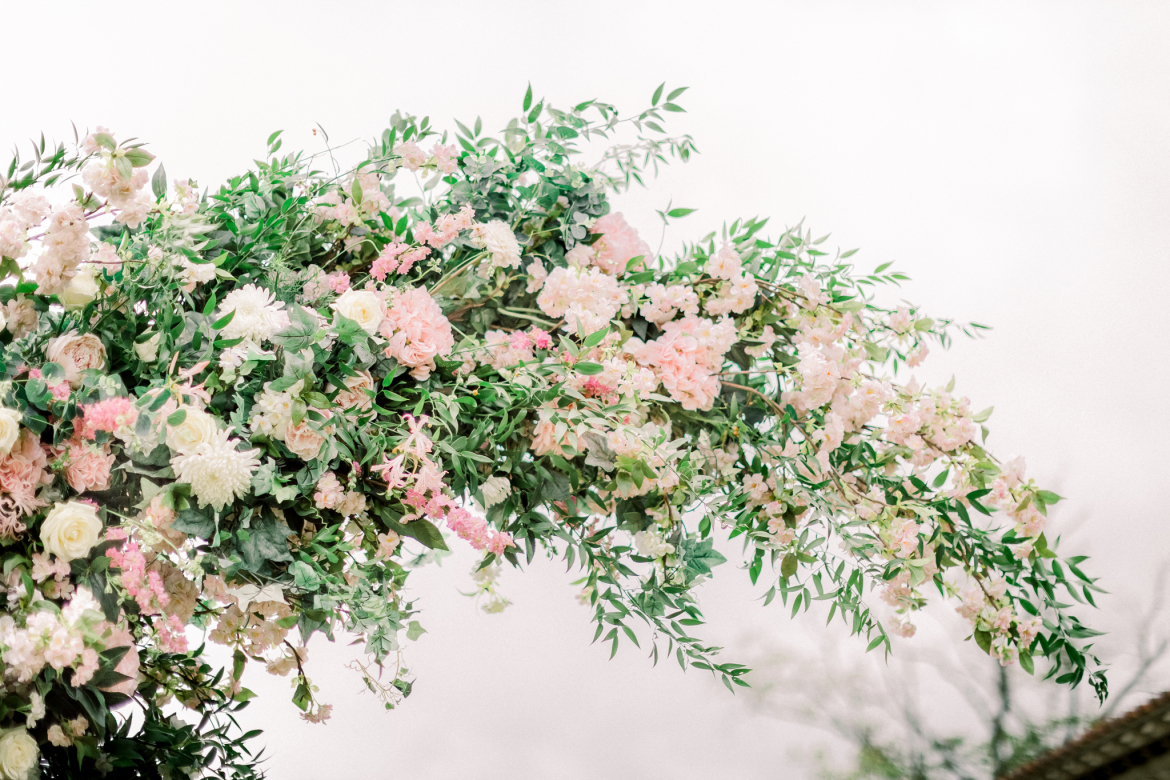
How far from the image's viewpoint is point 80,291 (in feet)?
4.16

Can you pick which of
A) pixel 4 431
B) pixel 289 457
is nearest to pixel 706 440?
pixel 289 457

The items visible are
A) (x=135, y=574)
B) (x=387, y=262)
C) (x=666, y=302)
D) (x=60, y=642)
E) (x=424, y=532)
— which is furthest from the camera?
(x=666, y=302)

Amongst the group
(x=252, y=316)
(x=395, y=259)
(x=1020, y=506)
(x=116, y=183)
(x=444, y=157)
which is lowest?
(x=1020, y=506)

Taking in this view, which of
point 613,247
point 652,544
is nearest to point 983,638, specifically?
point 652,544

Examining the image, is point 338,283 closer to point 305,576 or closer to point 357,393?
point 357,393

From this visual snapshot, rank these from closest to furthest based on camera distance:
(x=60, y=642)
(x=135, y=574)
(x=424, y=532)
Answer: (x=60, y=642)
(x=135, y=574)
(x=424, y=532)

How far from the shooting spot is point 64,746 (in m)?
1.28

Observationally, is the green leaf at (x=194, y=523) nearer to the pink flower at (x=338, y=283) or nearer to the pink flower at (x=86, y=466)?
the pink flower at (x=86, y=466)

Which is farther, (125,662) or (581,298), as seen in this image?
(581,298)

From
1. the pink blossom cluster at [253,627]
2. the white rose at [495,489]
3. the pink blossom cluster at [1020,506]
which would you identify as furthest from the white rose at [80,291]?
the pink blossom cluster at [1020,506]

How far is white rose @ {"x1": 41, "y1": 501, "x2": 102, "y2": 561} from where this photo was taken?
1.12 meters

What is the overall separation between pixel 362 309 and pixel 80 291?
41 cm

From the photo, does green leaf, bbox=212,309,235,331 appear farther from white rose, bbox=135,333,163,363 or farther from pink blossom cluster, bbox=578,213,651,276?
pink blossom cluster, bbox=578,213,651,276

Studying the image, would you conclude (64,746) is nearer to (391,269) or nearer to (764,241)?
(391,269)
